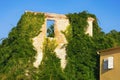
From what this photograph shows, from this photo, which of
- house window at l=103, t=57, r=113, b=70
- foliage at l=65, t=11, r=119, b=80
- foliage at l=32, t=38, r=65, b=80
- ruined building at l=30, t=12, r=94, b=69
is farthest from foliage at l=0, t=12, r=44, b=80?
house window at l=103, t=57, r=113, b=70

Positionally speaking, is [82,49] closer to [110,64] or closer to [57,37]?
[57,37]

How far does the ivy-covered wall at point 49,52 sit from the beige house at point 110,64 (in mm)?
967

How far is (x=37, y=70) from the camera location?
3056 cm

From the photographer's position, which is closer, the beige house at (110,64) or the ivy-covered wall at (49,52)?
the beige house at (110,64)

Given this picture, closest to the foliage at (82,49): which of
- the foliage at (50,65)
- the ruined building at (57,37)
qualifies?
the ruined building at (57,37)

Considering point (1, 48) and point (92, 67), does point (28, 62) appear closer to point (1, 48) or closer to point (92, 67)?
point (1, 48)

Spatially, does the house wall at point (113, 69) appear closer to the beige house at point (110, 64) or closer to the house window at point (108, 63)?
the beige house at point (110, 64)

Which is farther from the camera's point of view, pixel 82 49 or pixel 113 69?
pixel 82 49

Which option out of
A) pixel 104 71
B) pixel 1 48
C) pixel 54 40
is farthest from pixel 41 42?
pixel 104 71

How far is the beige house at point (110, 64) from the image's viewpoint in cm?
2947

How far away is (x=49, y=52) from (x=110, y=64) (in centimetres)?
468

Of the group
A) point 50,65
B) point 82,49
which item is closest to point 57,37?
point 82,49

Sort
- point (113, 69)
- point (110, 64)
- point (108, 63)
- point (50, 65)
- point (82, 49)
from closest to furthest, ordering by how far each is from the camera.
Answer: point (113, 69) < point (110, 64) < point (108, 63) < point (50, 65) < point (82, 49)

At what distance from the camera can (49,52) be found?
31.3 metres
